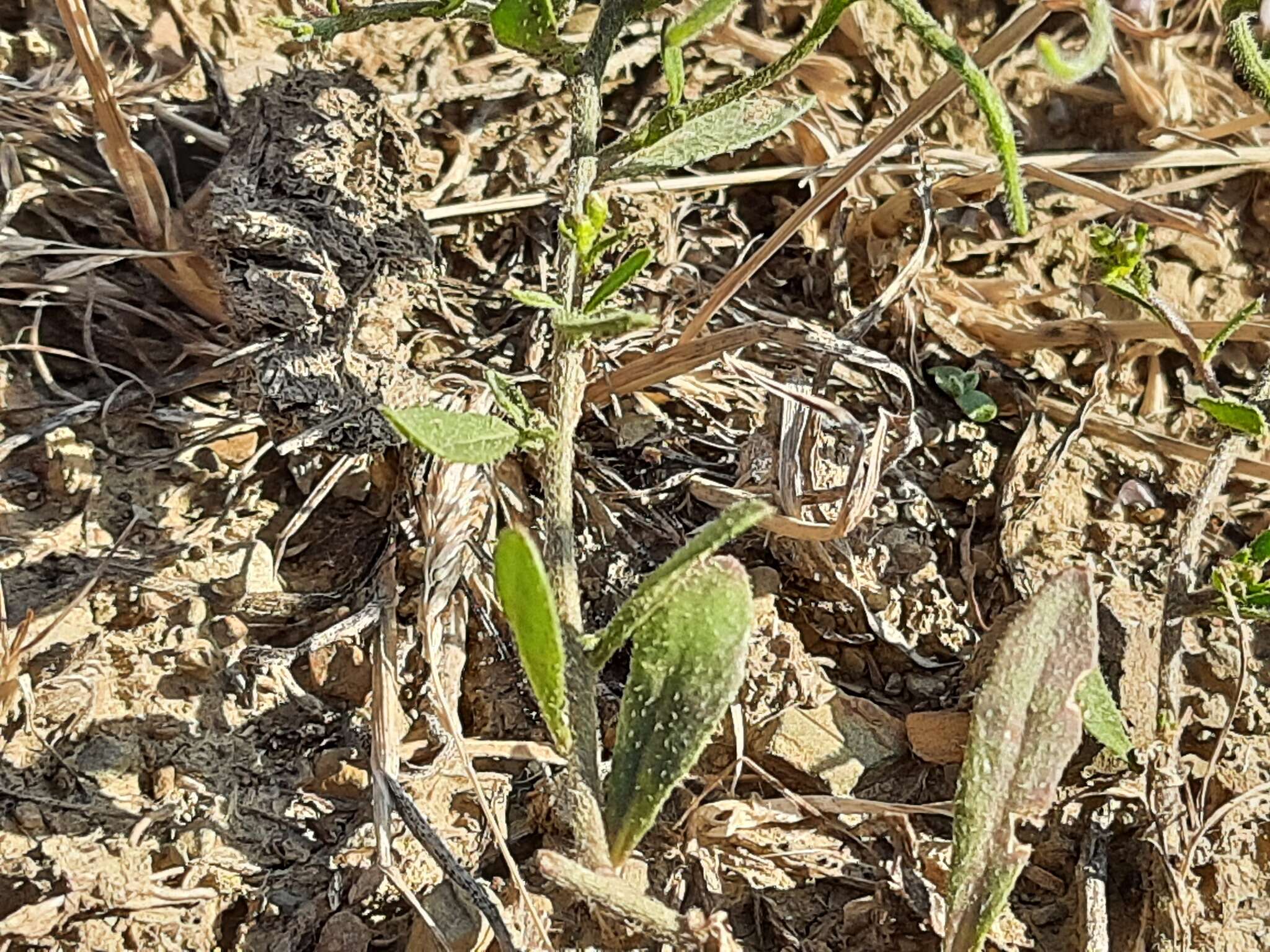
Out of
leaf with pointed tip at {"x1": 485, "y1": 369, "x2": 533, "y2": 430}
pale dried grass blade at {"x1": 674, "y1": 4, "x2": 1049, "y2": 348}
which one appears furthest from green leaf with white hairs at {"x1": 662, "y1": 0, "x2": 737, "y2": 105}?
leaf with pointed tip at {"x1": 485, "y1": 369, "x2": 533, "y2": 430}

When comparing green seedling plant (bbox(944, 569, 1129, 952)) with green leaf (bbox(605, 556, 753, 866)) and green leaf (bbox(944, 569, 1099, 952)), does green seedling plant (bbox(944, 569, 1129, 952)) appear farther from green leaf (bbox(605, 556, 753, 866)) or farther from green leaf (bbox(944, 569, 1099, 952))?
green leaf (bbox(605, 556, 753, 866))

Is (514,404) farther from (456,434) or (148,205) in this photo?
(148,205)

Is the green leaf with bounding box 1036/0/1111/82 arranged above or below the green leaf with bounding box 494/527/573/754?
above

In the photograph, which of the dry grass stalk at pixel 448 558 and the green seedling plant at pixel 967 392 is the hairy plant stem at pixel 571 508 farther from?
the green seedling plant at pixel 967 392

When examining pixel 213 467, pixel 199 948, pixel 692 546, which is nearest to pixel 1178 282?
pixel 692 546

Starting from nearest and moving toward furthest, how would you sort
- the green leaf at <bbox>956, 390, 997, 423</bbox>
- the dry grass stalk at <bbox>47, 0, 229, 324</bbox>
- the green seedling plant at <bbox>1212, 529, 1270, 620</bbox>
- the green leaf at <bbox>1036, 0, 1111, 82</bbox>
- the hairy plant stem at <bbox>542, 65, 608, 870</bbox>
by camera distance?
the green leaf at <bbox>1036, 0, 1111, 82</bbox>, the hairy plant stem at <bbox>542, 65, 608, 870</bbox>, the green seedling plant at <bbox>1212, 529, 1270, 620</bbox>, the dry grass stalk at <bbox>47, 0, 229, 324</bbox>, the green leaf at <bbox>956, 390, 997, 423</bbox>
